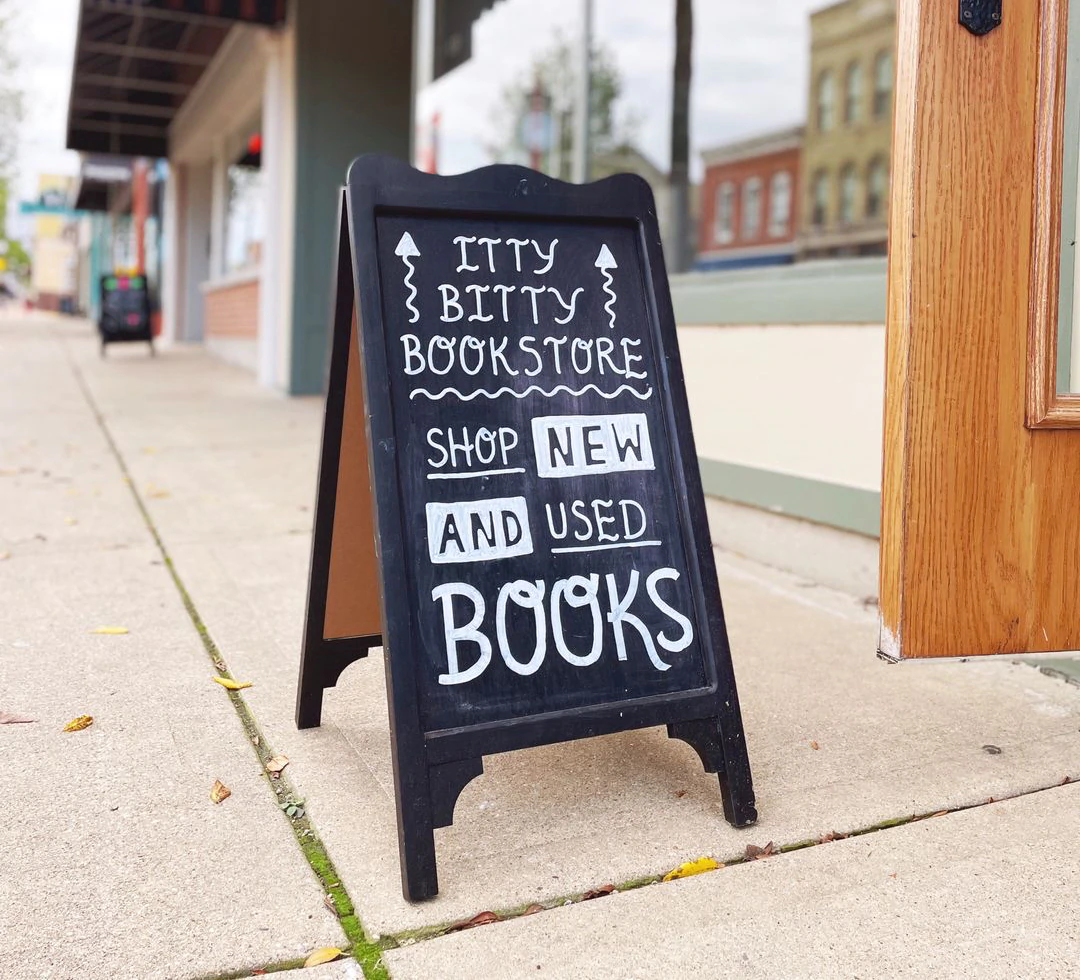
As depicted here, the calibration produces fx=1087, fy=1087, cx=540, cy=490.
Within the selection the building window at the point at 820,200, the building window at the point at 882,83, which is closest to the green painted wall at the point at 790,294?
the building window at the point at 820,200

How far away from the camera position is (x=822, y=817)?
2.23m

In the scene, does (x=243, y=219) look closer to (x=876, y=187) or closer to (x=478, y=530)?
(x=876, y=187)

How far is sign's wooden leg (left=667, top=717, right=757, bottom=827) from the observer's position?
218 cm

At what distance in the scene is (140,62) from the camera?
13531 mm

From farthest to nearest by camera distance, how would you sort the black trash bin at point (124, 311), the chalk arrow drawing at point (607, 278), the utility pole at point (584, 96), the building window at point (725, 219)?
the black trash bin at point (124, 311) → the utility pole at point (584, 96) → the building window at point (725, 219) → the chalk arrow drawing at point (607, 278)

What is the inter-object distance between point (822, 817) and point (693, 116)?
4.40 meters

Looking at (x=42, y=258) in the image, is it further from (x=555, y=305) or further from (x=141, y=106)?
(x=555, y=305)

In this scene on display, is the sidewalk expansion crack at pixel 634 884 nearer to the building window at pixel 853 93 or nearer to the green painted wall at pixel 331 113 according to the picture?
the building window at pixel 853 93

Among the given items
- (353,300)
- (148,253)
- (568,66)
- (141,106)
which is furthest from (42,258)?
(353,300)

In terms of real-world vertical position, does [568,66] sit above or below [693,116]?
above

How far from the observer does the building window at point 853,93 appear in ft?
16.2

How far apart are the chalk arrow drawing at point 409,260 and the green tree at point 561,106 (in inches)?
164

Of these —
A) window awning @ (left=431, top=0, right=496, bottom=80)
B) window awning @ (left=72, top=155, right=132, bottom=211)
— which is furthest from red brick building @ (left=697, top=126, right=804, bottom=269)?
window awning @ (left=72, top=155, right=132, bottom=211)

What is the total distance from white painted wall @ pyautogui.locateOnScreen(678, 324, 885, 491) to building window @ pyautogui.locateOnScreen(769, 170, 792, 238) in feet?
2.03
